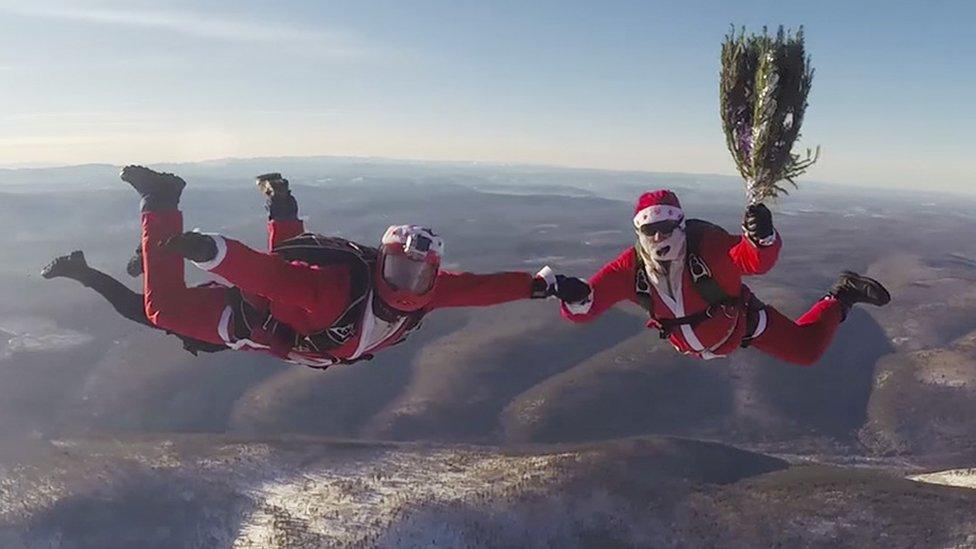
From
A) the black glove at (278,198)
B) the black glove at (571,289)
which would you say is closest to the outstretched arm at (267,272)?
the black glove at (278,198)

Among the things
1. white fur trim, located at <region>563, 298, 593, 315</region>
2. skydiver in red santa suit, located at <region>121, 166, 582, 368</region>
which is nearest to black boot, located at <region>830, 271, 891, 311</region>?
white fur trim, located at <region>563, 298, 593, 315</region>

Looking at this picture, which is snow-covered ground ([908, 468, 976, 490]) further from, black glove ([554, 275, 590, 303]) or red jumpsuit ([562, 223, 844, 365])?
black glove ([554, 275, 590, 303])

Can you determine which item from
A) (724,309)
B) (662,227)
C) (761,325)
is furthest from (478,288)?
(761,325)

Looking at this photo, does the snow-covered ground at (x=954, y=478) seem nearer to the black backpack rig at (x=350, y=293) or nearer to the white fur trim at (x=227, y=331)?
the black backpack rig at (x=350, y=293)

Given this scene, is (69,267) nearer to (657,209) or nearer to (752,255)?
(657,209)

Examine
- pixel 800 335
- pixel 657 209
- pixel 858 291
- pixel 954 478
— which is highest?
pixel 657 209
